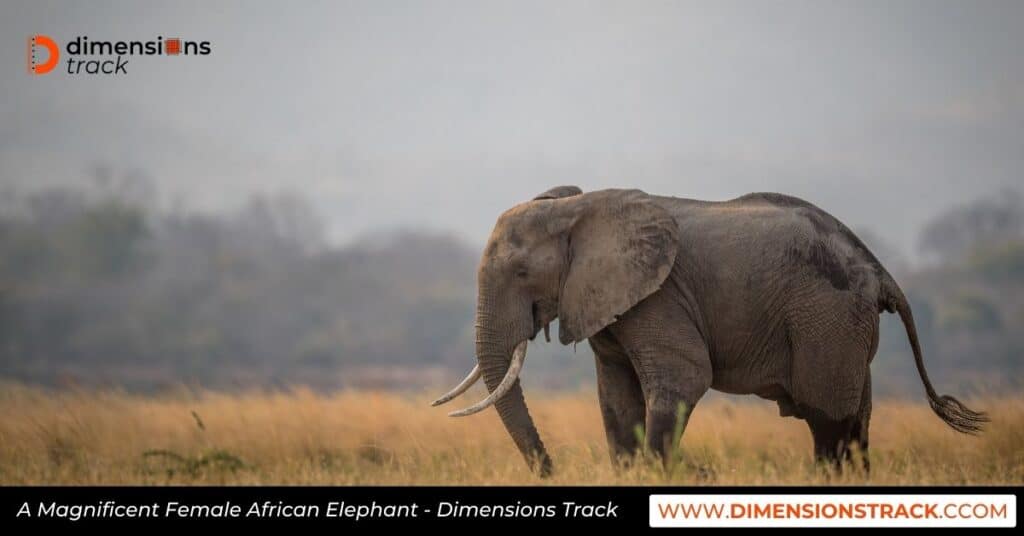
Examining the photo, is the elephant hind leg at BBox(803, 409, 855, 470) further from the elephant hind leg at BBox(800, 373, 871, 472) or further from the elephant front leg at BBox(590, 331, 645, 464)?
the elephant front leg at BBox(590, 331, 645, 464)

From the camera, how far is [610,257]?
33.8 ft

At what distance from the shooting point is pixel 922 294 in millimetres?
70125

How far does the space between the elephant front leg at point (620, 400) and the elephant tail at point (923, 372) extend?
2.14m

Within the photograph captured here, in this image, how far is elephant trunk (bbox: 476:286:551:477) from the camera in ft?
34.2

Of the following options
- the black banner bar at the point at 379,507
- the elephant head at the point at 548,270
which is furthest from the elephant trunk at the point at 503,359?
the black banner bar at the point at 379,507

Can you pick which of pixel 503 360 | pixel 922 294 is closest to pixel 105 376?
pixel 922 294

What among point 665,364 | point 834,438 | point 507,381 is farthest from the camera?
point 834,438

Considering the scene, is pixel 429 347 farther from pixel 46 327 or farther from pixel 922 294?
pixel 922 294

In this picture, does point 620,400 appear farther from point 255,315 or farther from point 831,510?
point 255,315

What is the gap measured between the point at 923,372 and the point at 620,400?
263 cm

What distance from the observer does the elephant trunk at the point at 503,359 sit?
10430mm

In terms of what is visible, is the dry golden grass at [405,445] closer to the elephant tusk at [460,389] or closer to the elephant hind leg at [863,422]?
the elephant hind leg at [863,422]

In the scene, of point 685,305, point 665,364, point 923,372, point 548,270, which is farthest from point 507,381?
point 923,372

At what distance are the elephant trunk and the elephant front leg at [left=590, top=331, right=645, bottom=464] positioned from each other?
2.02 ft
